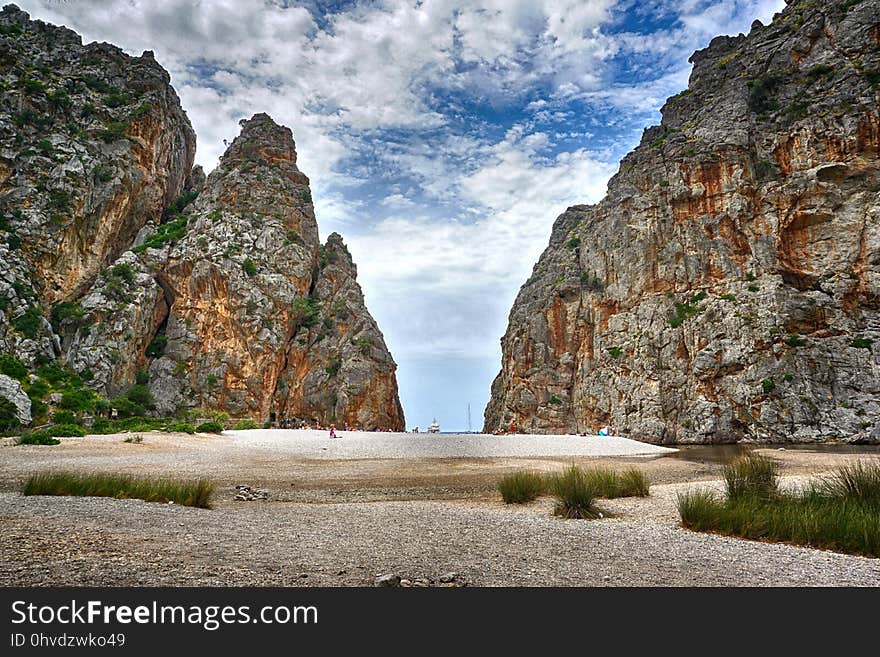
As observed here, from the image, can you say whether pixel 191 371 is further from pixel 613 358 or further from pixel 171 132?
pixel 613 358

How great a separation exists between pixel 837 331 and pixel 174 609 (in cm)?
5109

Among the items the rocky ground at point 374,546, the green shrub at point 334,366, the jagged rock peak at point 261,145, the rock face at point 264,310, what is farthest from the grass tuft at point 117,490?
the jagged rock peak at point 261,145

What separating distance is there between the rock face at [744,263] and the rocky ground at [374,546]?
1488 inches

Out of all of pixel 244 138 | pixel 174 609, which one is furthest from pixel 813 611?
pixel 244 138

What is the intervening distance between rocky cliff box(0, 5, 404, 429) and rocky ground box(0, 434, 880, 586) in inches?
1373

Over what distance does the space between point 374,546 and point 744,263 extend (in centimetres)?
5188

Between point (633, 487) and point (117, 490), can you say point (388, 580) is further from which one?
point (633, 487)

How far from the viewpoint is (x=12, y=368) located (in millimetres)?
30891

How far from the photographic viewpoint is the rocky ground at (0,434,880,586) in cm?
479

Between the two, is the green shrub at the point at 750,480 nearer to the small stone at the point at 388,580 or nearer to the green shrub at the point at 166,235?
the small stone at the point at 388,580

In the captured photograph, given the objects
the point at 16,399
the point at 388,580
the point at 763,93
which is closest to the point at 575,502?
the point at 388,580

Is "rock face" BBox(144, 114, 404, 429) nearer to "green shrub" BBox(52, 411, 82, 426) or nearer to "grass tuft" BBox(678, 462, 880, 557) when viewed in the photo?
"green shrub" BBox(52, 411, 82, 426)

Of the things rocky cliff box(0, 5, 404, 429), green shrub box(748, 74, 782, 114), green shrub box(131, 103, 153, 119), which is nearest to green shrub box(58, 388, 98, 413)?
rocky cliff box(0, 5, 404, 429)

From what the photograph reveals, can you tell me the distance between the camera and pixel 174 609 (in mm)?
3518
